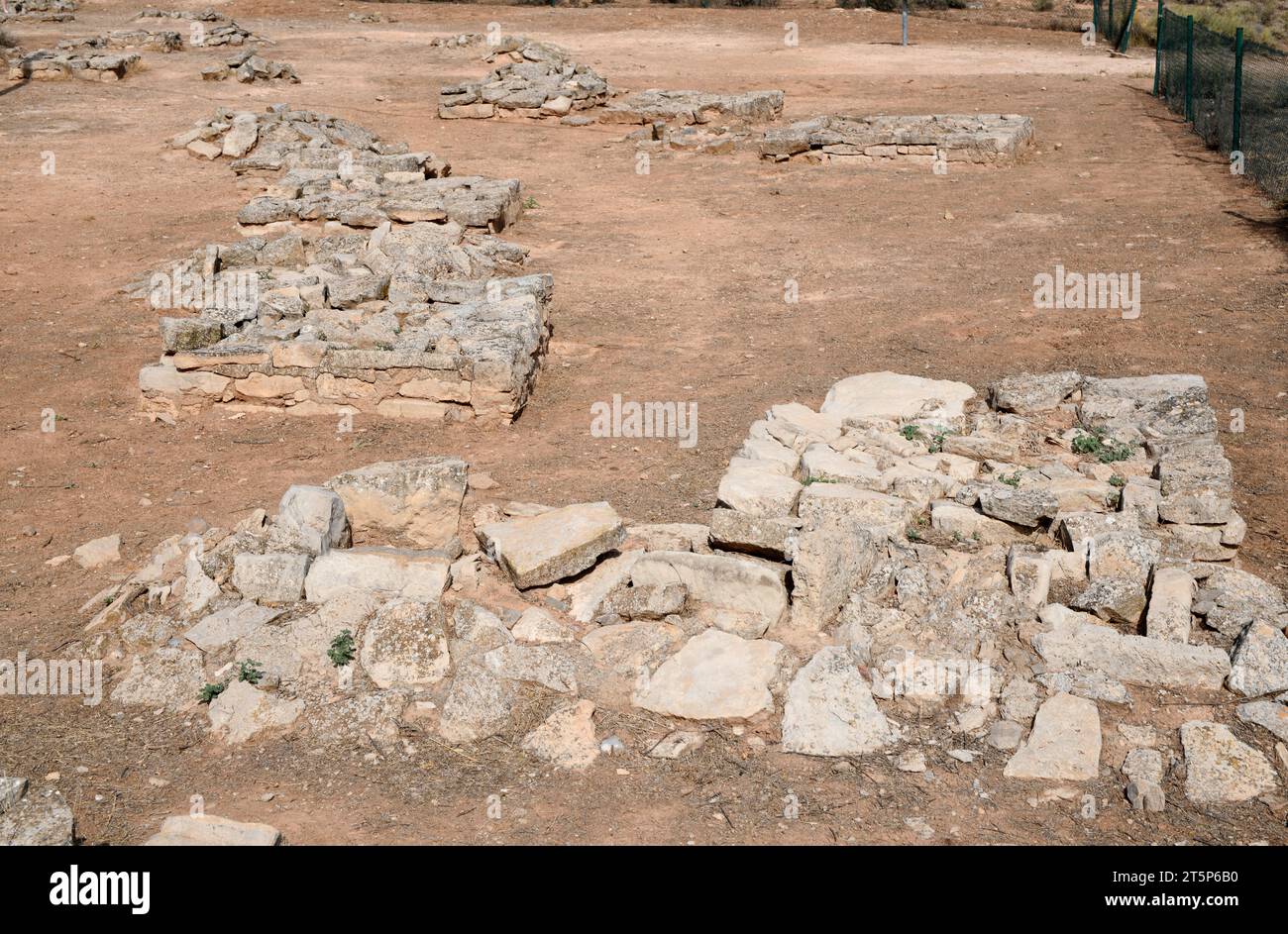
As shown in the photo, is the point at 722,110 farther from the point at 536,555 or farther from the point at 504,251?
the point at 536,555

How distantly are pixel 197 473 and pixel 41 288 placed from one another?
208 inches

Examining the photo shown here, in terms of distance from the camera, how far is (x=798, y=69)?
24.4 metres

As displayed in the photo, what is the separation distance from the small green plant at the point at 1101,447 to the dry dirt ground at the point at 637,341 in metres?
0.90

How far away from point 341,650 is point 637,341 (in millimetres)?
5796

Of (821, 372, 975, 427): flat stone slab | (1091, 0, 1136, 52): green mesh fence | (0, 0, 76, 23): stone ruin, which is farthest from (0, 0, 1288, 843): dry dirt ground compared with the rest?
(0, 0, 76, 23): stone ruin

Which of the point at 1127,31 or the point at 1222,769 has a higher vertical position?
the point at 1127,31

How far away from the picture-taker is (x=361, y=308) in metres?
10.3

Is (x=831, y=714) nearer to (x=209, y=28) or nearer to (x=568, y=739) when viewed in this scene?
(x=568, y=739)

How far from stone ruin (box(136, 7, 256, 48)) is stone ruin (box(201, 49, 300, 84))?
306cm

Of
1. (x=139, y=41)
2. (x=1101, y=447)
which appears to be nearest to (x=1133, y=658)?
(x=1101, y=447)

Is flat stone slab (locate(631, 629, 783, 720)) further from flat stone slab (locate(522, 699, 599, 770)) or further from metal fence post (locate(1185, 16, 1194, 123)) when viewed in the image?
metal fence post (locate(1185, 16, 1194, 123))

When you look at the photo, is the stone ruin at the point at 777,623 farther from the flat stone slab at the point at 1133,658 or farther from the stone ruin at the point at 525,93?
the stone ruin at the point at 525,93

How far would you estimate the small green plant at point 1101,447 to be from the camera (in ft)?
23.8
